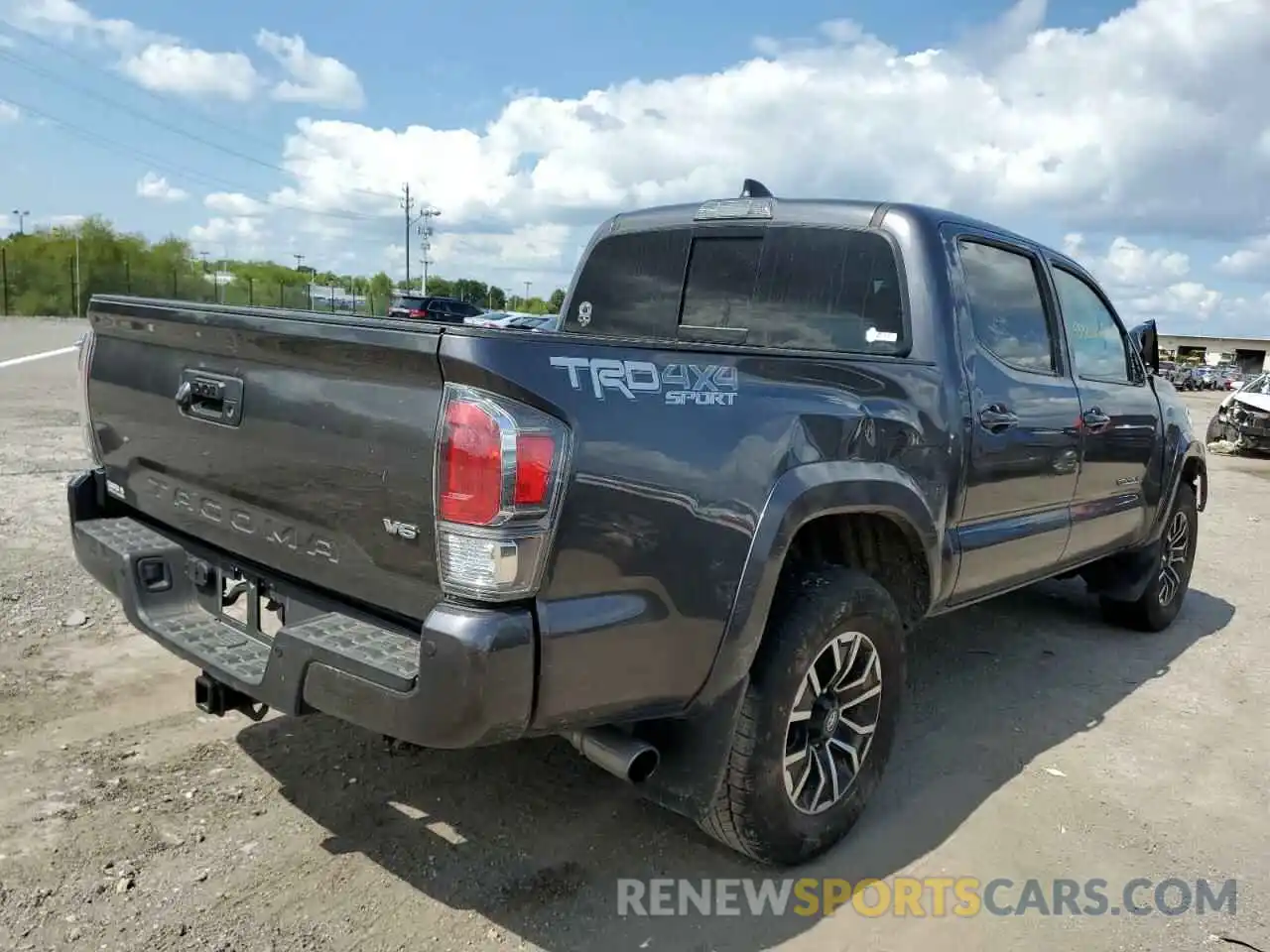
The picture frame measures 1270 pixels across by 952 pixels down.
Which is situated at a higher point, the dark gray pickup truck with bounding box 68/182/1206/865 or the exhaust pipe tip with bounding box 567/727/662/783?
the dark gray pickup truck with bounding box 68/182/1206/865

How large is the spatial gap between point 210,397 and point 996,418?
2731 millimetres

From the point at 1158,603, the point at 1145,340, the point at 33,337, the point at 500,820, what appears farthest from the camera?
the point at 33,337

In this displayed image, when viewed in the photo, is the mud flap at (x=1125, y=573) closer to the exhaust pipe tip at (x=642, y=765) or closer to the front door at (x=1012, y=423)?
the front door at (x=1012, y=423)

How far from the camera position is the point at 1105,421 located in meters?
4.69

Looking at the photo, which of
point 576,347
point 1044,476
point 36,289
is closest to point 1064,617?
point 1044,476

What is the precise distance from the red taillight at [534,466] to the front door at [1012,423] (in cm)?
200

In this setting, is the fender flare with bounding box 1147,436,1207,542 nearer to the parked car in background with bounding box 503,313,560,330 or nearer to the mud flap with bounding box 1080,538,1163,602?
the mud flap with bounding box 1080,538,1163,602

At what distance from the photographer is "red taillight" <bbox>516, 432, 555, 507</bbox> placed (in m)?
2.16

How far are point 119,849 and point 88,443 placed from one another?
55.4 inches

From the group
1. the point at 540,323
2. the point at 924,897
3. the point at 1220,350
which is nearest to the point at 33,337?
the point at 540,323

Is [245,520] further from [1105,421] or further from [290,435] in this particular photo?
[1105,421]

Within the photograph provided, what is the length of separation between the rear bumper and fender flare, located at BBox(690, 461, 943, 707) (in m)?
0.61

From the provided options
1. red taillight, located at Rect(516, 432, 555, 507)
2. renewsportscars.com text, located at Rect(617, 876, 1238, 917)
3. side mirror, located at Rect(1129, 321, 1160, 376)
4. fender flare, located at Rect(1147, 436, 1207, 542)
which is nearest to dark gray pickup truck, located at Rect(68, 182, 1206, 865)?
red taillight, located at Rect(516, 432, 555, 507)

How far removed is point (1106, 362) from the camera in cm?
497
